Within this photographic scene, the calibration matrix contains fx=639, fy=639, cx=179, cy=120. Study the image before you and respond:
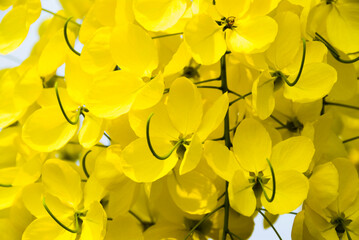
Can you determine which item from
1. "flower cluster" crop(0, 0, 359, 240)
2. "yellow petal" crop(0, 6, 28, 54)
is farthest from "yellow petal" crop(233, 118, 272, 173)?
"yellow petal" crop(0, 6, 28, 54)

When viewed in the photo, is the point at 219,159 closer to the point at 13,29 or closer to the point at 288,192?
the point at 288,192

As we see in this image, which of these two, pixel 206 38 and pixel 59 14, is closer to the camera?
pixel 206 38

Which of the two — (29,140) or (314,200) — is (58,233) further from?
(314,200)

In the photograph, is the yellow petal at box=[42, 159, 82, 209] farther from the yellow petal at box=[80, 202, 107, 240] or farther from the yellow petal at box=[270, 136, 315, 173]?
the yellow petal at box=[270, 136, 315, 173]

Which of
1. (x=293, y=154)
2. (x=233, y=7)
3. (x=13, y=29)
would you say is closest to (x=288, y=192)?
(x=293, y=154)

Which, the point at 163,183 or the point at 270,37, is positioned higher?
the point at 270,37

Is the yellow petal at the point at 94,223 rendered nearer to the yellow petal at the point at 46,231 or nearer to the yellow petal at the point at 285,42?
the yellow petal at the point at 46,231

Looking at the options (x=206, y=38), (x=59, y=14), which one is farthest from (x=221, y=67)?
(x=59, y=14)
